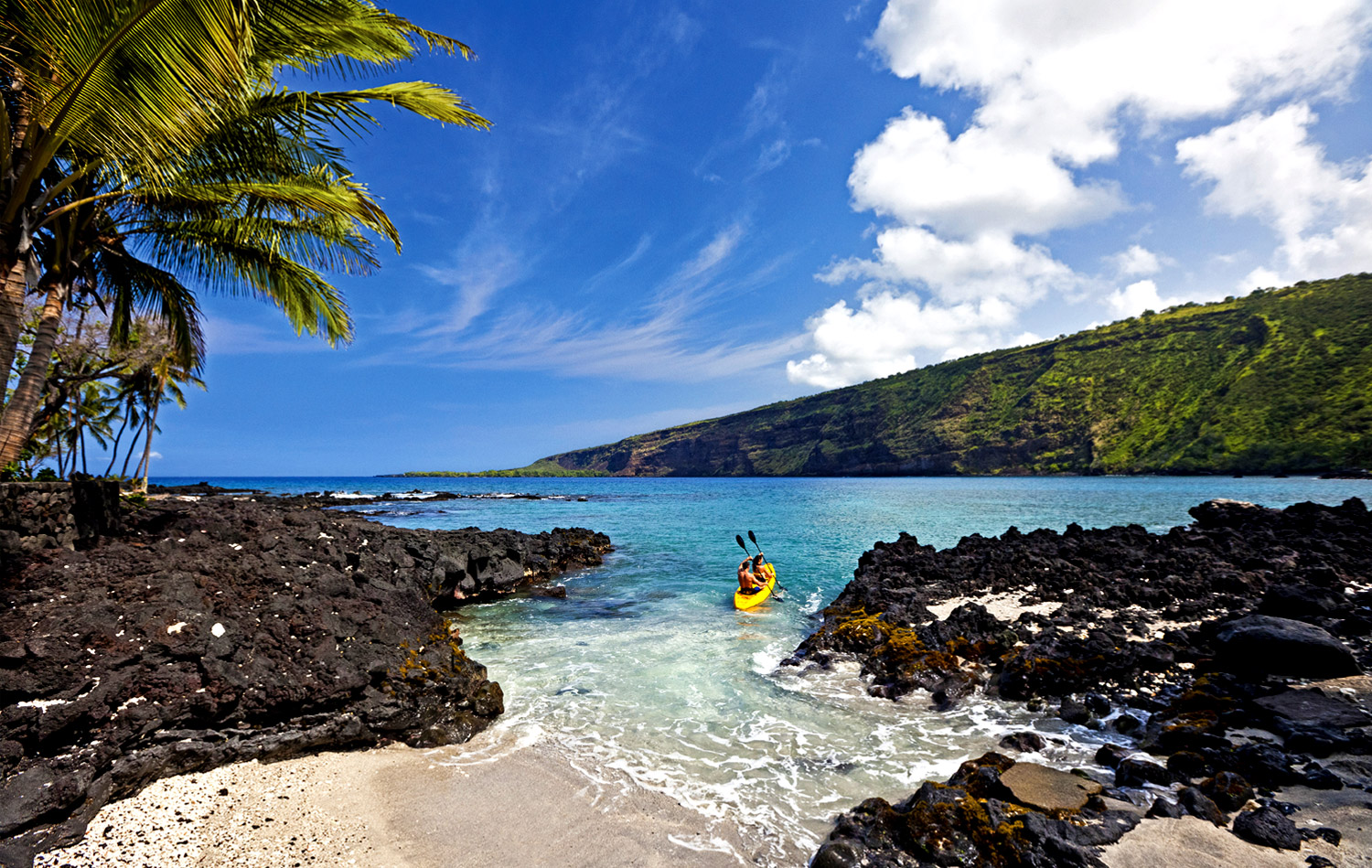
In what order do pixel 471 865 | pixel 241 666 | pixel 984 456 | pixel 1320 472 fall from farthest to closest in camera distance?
pixel 984 456 < pixel 1320 472 < pixel 241 666 < pixel 471 865

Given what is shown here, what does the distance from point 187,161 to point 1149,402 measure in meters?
121

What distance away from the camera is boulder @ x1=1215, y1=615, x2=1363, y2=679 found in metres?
6.71

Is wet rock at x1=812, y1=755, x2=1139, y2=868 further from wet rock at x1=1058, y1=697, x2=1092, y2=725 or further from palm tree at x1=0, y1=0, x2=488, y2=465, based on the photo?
palm tree at x1=0, y1=0, x2=488, y2=465

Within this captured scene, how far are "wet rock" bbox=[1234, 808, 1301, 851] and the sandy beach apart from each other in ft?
11.4

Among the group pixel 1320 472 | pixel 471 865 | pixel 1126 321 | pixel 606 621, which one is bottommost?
pixel 1320 472

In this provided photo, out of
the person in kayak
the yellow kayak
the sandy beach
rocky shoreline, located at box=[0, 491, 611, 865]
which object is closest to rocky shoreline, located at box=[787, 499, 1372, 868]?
the sandy beach

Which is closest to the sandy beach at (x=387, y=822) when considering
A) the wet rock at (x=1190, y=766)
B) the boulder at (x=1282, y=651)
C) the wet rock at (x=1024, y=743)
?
the wet rock at (x=1024, y=743)

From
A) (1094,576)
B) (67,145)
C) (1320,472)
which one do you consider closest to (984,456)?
(1320,472)

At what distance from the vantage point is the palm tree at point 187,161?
4.79m

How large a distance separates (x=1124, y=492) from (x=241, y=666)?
69933 mm

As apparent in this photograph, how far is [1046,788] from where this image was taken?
4980 millimetres

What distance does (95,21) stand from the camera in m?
4.68

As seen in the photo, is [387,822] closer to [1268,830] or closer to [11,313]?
[11,313]

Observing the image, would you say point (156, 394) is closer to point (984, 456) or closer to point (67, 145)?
point (67, 145)
